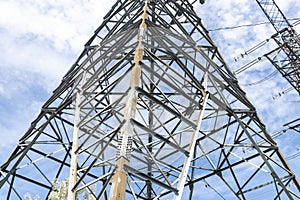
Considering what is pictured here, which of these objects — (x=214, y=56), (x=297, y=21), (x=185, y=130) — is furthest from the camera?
(x=297, y=21)

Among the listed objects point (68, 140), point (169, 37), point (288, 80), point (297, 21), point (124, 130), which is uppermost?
point (297, 21)

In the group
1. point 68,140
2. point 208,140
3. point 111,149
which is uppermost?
point 68,140

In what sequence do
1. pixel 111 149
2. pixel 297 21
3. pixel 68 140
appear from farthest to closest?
pixel 297 21
pixel 68 140
pixel 111 149

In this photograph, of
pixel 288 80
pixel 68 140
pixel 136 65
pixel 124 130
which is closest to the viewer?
pixel 124 130

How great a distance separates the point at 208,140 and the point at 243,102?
1.82 meters

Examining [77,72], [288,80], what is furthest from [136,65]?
[288,80]

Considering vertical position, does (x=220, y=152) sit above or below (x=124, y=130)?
above

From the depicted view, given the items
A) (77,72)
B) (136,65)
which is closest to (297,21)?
(77,72)

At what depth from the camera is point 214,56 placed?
38.2ft

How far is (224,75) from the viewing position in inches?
420

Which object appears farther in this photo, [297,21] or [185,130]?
[297,21]

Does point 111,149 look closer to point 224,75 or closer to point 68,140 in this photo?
point 68,140

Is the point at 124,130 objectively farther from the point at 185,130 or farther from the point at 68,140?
the point at 68,140

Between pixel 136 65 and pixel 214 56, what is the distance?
198 inches
